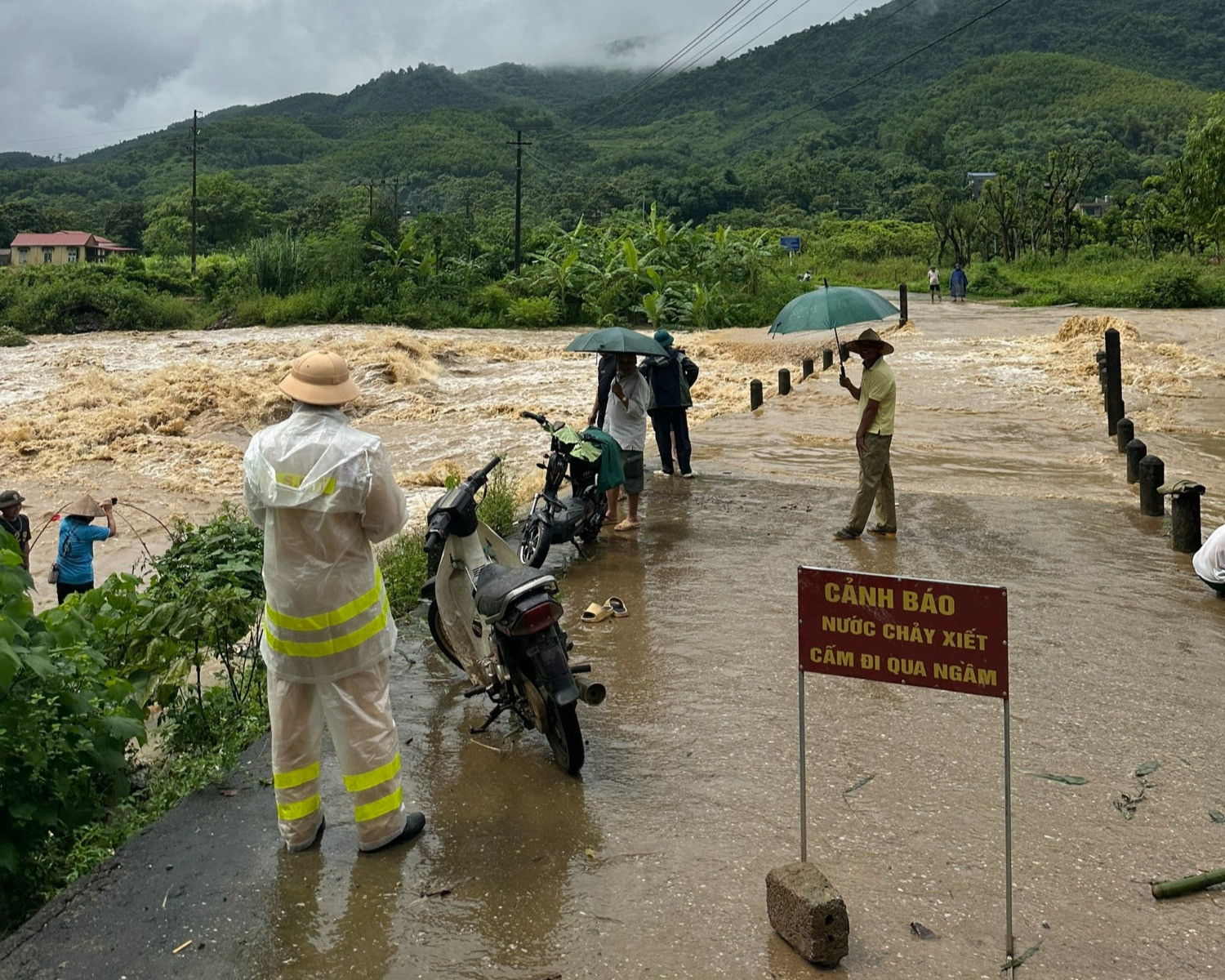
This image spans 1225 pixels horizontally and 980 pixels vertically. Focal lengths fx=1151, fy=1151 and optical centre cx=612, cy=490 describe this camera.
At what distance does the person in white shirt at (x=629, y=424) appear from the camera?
984cm

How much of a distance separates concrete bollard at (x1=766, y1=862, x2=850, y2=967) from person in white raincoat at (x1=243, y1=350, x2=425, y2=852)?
5.12 ft

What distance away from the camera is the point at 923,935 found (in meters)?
3.81

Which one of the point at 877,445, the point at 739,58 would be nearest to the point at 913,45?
the point at 739,58

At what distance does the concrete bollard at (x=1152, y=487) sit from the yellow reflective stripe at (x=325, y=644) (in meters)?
8.34

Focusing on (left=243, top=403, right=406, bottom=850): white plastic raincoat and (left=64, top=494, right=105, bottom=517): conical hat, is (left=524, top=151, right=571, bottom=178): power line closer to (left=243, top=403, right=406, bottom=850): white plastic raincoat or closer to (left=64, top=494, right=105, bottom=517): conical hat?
(left=64, top=494, right=105, bottom=517): conical hat

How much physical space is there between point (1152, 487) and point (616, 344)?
5.07 m

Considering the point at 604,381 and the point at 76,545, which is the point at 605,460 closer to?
the point at 604,381

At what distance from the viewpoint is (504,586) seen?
16.5ft

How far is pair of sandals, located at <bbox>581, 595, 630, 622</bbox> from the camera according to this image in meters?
7.46

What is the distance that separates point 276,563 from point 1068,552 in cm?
685

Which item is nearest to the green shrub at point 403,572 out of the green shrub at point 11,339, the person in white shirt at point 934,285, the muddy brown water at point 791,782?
the muddy brown water at point 791,782

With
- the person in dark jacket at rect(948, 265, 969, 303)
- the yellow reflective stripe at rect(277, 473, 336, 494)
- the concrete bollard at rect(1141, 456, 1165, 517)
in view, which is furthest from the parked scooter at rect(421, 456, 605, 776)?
the person in dark jacket at rect(948, 265, 969, 303)

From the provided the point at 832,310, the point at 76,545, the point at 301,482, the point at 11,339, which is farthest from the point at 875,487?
the point at 11,339

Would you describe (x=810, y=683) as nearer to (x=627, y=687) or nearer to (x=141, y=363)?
(x=627, y=687)
